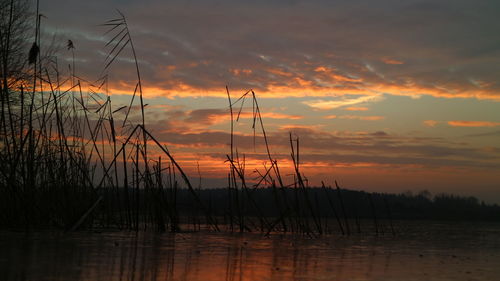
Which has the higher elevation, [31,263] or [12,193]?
[12,193]

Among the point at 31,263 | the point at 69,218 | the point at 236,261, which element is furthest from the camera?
the point at 69,218

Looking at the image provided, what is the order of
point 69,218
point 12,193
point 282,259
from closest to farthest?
point 282,259
point 12,193
point 69,218

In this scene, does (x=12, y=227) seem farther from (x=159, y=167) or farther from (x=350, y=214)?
(x=350, y=214)

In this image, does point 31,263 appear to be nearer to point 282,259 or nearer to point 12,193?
point 282,259

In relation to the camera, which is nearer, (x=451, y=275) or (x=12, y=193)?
(x=451, y=275)

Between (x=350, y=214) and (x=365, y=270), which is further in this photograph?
(x=350, y=214)

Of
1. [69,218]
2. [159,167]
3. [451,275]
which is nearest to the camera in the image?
[451,275]

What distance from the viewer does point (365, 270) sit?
266 cm

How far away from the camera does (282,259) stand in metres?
3.03

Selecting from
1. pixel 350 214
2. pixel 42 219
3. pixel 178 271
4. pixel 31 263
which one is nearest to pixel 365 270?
pixel 178 271

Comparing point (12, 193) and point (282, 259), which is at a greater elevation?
point (12, 193)

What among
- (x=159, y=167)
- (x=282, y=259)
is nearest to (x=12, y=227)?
(x=159, y=167)

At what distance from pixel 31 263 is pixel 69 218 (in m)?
2.64

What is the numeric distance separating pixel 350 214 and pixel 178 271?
34.3 meters
